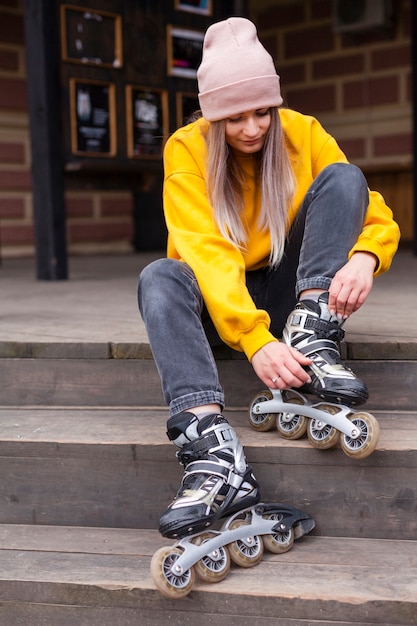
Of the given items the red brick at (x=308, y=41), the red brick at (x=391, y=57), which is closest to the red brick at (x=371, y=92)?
the red brick at (x=391, y=57)

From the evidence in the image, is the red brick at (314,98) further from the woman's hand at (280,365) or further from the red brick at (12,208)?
the woman's hand at (280,365)

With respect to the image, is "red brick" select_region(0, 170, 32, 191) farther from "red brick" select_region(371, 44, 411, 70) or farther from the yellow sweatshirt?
the yellow sweatshirt

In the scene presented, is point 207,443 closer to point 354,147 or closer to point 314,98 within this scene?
point 354,147

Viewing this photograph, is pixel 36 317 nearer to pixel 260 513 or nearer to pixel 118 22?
pixel 260 513

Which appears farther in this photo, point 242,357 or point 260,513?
point 242,357

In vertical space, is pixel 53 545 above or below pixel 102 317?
below

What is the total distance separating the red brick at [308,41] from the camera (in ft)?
23.6

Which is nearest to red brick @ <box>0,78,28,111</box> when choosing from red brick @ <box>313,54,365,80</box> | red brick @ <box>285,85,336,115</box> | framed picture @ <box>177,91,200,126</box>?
framed picture @ <box>177,91,200,126</box>

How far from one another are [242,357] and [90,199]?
16.6 feet

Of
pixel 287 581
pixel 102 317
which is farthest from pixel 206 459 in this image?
pixel 102 317

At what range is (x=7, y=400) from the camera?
2.34m

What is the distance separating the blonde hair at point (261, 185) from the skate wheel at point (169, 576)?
29.4 inches

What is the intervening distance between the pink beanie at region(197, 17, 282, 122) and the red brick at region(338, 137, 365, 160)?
207 inches

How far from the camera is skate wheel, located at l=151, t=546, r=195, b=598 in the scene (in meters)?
1.55
